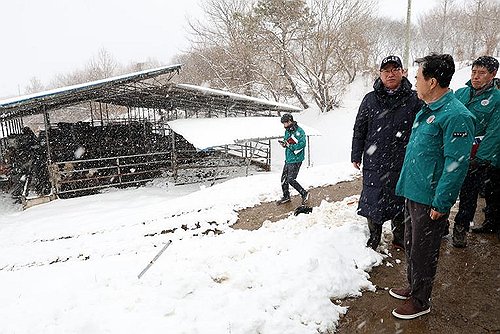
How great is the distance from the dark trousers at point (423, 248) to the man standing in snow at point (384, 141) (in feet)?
2.79

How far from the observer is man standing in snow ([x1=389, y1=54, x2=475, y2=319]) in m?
2.12

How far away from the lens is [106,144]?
1570 cm

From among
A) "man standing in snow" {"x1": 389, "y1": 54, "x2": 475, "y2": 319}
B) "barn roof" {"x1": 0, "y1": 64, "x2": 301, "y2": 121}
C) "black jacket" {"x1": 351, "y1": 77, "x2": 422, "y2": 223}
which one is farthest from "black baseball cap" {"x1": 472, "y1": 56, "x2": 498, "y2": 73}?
"barn roof" {"x1": 0, "y1": 64, "x2": 301, "y2": 121}

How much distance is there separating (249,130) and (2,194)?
10.0 meters

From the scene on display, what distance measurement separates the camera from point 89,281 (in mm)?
3354

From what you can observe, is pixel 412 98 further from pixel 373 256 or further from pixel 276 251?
pixel 276 251

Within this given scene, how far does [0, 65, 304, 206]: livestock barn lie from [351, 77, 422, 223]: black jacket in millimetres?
7554

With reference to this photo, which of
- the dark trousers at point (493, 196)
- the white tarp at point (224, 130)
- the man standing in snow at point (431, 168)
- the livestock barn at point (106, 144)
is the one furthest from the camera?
the white tarp at point (224, 130)

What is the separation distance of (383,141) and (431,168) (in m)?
1.09

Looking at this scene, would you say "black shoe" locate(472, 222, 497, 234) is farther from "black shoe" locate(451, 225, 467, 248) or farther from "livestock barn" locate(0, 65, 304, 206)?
"livestock barn" locate(0, 65, 304, 206)

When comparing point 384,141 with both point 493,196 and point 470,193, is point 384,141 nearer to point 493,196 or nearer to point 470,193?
point 470,193

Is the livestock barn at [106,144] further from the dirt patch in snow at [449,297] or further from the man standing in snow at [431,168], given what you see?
the man standing in snow at [431,168]

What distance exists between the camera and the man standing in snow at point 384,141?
3189mm

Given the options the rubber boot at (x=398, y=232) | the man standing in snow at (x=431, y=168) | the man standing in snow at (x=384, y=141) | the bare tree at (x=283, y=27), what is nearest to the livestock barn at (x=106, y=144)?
the bare tree at (x=283, y=27)
